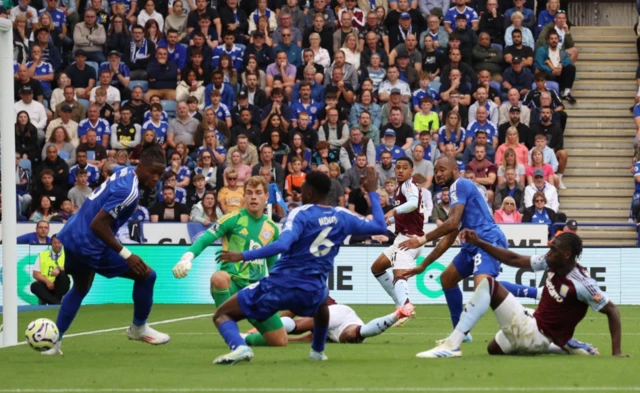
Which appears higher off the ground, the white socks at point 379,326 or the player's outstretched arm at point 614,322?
the player's outstretched arm at point 614,322

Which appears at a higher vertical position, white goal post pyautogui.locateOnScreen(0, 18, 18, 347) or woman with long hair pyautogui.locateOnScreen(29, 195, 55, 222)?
white goal post pyautogui.locateOnScreen(0, 18, 18, 347)

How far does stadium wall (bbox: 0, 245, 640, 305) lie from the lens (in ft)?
74.4

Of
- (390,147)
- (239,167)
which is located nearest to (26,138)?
(239,167)

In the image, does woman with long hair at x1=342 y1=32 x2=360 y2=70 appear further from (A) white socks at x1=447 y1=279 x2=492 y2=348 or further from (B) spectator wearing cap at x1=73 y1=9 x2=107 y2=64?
(A) white socks at x1=447 y1=279 x2=492 y2=348

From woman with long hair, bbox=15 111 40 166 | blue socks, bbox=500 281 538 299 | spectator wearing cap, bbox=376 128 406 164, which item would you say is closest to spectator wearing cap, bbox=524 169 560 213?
spectator wearing cap, bbox=376 128 406 164

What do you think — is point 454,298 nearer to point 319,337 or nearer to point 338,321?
point 338,321

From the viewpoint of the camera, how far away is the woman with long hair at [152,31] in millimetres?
28141

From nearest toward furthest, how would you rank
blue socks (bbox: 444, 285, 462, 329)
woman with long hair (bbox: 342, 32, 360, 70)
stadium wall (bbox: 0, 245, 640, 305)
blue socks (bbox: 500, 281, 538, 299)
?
blue socks (bbox: 444, 285, 462, 329), blue socks (bbox: 500, 281, 538, 299), stadium wall (bbox: 0, 245, 640, 305), woman with long hair (bbox: 342, 32, 360, 70)

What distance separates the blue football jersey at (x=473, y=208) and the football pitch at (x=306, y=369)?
1236mm

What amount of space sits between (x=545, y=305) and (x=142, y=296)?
13.6ft

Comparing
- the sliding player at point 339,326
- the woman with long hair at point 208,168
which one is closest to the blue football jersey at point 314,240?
the sliding player at point 339,326

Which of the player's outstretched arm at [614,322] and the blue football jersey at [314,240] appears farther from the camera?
the player's outstretched arm at [614,322]

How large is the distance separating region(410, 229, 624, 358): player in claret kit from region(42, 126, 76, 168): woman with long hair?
16316 mm

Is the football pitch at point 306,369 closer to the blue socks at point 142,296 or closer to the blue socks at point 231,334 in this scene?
the blue socks at point 231,334
